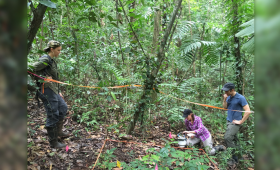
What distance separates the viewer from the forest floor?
2762 mm

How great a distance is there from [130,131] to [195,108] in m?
2.76

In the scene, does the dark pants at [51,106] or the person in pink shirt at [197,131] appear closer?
the dark pants at [51,106]

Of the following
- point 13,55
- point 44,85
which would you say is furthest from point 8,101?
point 44,85

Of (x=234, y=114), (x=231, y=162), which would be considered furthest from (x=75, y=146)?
A: (x=234, y=114)

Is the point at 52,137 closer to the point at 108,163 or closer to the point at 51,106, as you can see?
the point at 51,106

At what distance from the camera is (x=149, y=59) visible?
358 cm

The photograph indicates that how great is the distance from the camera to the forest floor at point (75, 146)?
276 centimetres

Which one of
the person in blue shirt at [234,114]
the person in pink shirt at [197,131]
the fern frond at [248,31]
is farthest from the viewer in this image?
the person in pink shirt at [197,131]

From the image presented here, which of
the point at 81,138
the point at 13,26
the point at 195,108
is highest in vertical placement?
the point at 13,26

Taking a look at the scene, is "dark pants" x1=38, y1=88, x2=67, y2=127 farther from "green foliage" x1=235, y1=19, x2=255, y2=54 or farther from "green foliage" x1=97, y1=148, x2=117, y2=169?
"green foliage" x1=235, y1=19, x2=255, y2=54

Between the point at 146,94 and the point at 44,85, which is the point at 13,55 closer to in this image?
the point at 44,85

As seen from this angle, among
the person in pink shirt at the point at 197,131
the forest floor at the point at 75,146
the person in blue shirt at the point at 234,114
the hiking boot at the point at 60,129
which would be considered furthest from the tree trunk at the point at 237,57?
the hiking boot at the point at 60,129

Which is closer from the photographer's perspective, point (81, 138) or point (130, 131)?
point (81, 138)

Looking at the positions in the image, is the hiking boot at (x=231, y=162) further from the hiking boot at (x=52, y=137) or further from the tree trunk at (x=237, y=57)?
the hiking boot at (x=52, y=137)
